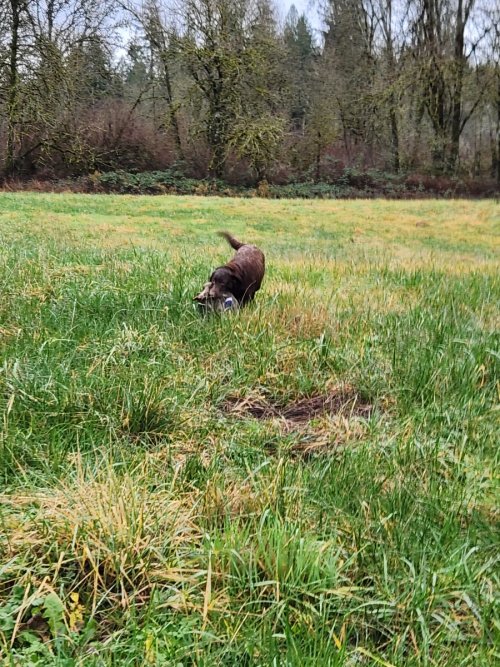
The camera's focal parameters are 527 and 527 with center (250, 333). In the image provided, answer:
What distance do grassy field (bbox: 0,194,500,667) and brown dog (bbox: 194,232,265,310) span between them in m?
0.17

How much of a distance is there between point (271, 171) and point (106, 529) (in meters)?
31.9

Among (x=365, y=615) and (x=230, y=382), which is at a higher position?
(x=230, y=382)

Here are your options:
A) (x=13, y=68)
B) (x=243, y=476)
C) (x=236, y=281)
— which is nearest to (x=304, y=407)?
(x=243, y=476)

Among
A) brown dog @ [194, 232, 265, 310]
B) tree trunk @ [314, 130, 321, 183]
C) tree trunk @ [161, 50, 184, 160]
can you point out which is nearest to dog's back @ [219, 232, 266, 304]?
brown dog @ [194, 232, 265, 310]

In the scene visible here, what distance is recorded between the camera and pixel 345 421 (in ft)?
9.71

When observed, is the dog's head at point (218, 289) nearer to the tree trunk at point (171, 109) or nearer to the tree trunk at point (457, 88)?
the tree trunk at point (171, 109)

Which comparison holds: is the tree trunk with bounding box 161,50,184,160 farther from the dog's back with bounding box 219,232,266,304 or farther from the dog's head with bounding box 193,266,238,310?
the dog's head with bounding box 193,266,238,310

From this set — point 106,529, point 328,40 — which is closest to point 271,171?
point 328,40

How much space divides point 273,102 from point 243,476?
33.2m

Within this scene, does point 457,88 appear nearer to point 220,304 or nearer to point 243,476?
point 220,304

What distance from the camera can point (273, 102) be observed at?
32.1 metres

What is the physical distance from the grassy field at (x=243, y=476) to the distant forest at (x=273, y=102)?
25.1 metres

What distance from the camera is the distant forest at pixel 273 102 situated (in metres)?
29.3

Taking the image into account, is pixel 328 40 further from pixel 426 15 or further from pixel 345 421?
pixel 345 421
